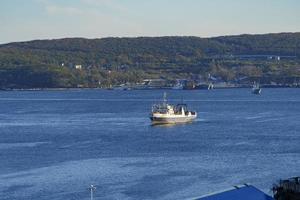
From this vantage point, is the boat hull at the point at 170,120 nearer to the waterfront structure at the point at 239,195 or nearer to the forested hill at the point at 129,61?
the waterfront structure at the point at 239,195

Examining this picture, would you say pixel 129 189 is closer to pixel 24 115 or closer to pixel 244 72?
pixel 24 115

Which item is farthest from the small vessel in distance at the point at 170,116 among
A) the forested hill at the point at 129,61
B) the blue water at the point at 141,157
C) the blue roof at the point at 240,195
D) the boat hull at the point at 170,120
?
the forested hill at the point at 129,61

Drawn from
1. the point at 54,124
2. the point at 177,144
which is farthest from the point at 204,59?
the point at 177,144

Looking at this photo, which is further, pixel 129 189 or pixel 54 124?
pixel 54 124

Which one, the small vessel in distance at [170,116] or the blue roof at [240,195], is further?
the small vessel in distance at [170,116]

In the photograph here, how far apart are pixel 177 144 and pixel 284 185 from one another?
20573mm

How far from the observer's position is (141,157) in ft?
122

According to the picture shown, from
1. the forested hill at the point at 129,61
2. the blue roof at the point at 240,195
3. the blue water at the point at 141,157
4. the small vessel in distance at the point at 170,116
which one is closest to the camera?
the blue roof at the point at 240,195

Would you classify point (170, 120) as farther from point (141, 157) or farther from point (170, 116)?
point (141, 157)

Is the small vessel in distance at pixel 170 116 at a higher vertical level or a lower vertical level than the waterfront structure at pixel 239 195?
lower

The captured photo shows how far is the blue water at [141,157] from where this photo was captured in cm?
2848

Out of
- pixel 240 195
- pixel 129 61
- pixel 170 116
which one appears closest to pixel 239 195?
pixel 240 195

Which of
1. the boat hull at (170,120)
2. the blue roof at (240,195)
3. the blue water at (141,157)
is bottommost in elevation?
the boat hull at (170,120)

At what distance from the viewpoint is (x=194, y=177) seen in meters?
30.6
